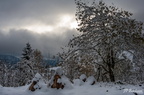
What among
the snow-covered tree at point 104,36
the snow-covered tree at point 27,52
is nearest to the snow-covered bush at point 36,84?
the snow-covered tree at point 104,36

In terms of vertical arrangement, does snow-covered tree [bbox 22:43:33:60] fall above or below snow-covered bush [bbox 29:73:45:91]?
above

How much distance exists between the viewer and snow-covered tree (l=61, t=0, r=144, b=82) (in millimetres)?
15336

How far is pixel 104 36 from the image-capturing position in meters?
15.6

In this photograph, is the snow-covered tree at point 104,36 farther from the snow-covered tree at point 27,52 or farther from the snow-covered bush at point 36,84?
the snow-covered tree at point 27,52

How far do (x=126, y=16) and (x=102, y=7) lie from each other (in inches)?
90.7

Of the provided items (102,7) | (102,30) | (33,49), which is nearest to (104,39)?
(102,30)

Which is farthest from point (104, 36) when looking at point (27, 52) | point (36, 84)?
point (27, 52)

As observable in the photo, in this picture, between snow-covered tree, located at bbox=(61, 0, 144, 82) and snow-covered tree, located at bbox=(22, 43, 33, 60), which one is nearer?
snow-covered tree, located at bbox=(61, 0, 144, 82)

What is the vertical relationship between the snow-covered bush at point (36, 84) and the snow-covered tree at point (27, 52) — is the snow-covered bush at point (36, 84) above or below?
below

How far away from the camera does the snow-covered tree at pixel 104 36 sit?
50.3 ft

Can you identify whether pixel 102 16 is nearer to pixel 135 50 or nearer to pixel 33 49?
pixel 135 50

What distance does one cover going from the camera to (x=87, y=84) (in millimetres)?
13969

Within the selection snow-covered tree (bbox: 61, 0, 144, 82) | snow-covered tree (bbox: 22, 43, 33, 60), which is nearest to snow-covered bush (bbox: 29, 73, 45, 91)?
snow-covered tree (bbox: 61, 0, 144, 82)

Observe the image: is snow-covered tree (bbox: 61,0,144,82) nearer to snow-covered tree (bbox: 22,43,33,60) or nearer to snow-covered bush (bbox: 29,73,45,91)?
snow-covered bush (bbox: 29,73,45,91)
